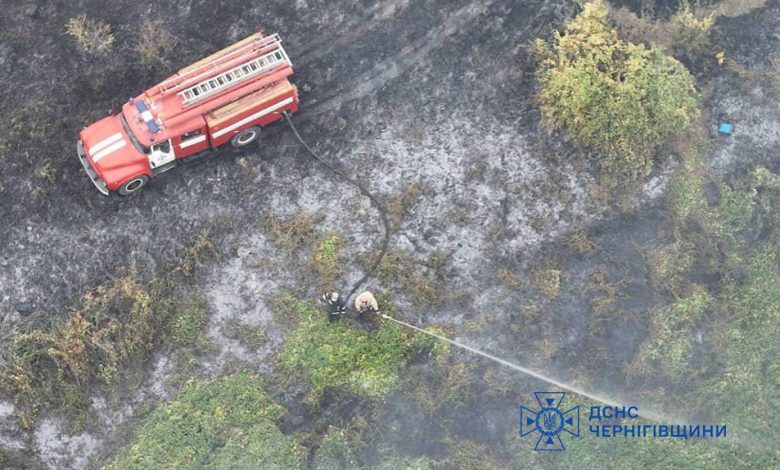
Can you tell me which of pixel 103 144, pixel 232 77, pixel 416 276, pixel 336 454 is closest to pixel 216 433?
pixel 336 454

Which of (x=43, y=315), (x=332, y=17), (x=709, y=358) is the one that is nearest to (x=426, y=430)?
(x=709, y=358)

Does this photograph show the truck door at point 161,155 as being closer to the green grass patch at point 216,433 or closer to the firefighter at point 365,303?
the green grass patch at point 216,433

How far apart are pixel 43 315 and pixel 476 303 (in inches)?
380

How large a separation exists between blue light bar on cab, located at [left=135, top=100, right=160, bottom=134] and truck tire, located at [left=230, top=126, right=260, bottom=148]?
1808 millimetres

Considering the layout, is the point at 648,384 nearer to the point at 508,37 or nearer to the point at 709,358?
the point at 709,358

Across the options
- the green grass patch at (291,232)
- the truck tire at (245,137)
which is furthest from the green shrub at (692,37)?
the truck tire at (245,137)

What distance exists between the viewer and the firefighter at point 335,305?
15.7m

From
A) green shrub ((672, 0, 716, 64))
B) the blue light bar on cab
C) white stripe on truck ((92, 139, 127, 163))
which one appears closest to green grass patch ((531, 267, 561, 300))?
green shrub ((672, 0, 716, 64))

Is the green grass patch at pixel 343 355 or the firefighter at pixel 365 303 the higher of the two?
the firefighter at pixel 365 303

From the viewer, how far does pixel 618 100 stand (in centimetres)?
1708

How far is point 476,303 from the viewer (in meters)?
16.4

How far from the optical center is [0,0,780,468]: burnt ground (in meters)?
16.2

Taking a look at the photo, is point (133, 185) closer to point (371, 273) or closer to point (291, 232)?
Result: point (291, 232)
